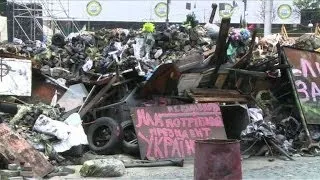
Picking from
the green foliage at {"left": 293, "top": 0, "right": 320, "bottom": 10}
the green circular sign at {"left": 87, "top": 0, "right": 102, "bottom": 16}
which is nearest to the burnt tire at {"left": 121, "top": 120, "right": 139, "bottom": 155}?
the green circular sign at {"left": 87, "top": 0, "right": 102, "bottom": 16}

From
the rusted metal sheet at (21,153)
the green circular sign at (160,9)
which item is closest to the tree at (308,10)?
the green circular sign at (160,9)

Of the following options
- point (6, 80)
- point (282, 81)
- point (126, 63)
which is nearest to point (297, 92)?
point (282, 81)

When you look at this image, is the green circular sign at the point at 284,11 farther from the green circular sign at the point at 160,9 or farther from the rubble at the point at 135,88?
the rubble at the point at 135,88

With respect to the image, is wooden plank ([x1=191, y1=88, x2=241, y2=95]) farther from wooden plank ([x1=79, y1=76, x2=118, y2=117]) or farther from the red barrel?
the red barrel

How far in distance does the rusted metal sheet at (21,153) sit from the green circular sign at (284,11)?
5362cm

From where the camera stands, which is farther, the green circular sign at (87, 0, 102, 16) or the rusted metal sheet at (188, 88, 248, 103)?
the green circular sign at (87, 0, 102, 16)

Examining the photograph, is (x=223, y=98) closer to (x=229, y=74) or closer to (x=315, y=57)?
(x=229, y=74)

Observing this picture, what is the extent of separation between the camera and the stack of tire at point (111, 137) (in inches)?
429

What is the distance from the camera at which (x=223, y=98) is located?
12305 mm

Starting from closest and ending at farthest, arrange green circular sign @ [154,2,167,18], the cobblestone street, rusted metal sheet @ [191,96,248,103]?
1. the cobblestone street
2. rusted metal sheet @ [191,96,248,103]
3. green circular sign @ [154,2,167,18]

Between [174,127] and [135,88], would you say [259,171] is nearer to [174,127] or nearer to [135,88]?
[174,127]

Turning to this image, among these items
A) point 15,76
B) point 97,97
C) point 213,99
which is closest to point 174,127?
point 213,99

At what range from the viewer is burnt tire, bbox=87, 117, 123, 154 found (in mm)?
10883

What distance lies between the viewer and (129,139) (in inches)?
448
